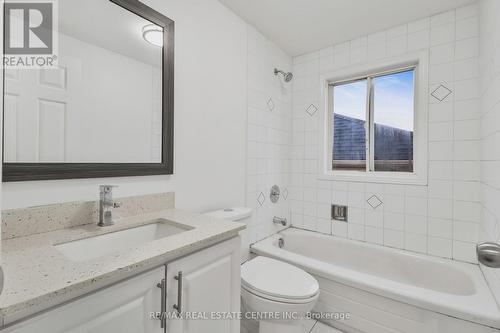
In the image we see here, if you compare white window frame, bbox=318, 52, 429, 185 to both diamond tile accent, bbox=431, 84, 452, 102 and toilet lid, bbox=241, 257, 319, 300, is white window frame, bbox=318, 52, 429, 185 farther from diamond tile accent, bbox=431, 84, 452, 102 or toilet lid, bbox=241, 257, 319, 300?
toilet lid, bbox=241, 257, 319, 300

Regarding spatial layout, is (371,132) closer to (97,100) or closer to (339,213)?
(339,213)

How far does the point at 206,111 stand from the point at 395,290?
1629mm

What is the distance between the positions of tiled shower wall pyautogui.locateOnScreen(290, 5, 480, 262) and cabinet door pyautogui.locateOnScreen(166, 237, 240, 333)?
157cm

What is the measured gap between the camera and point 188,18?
1501mm

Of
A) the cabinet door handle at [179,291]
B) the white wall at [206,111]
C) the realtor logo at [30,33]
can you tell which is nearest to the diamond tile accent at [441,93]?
the white wall at [206,111]

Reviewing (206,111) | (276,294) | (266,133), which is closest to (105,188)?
(206,111)

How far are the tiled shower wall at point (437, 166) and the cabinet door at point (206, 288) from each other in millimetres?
1574

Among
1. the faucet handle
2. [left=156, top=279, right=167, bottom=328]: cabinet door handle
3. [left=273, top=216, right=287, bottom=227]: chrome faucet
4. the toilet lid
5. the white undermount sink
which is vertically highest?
the faucet handle

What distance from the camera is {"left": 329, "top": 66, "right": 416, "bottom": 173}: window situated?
6.98 feet

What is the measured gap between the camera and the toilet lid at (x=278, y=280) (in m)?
1.35

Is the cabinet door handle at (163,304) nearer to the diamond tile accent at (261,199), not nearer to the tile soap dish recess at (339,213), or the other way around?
the diamond tile accent at (261,199)

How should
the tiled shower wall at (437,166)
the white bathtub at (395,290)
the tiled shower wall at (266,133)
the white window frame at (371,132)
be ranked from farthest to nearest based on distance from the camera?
the tiled shower wall at (266,133) < the white window frame at (371,132) < the tiled shower wall at (437,166) < the white bathtub at (395,290)

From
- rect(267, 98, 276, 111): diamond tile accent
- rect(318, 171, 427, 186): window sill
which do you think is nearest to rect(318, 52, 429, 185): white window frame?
rect(318, 171, 427, 186): window sill

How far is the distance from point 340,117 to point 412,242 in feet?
4.33
